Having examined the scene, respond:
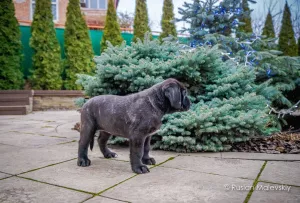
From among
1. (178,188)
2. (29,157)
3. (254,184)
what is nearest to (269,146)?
(254,184)

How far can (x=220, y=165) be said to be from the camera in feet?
10.3

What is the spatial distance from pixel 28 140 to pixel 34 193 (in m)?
2.92

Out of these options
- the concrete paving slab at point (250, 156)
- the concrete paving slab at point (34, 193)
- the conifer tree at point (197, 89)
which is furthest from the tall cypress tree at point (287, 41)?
the concrete paving slab at point (34, 193)

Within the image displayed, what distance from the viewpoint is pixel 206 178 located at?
2639 mm

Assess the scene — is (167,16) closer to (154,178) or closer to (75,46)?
(75,46)

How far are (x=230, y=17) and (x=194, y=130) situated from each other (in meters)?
4.94

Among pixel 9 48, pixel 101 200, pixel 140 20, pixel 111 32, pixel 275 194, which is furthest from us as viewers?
pixel 140 20

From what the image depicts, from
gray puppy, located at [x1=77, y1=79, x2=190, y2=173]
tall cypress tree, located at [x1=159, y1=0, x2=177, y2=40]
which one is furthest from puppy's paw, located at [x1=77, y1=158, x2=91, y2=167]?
tall cypress tree, located at [x1=159, y1=0, x2=177, y2=40]

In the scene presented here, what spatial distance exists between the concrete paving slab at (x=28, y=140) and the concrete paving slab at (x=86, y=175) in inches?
61.2

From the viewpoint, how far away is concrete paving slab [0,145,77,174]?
3016 mm

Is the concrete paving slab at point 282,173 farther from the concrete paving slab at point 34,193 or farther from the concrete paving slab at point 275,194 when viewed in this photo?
the concrete paving slab at point 34,193

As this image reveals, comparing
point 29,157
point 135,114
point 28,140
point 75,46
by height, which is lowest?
point 28,140

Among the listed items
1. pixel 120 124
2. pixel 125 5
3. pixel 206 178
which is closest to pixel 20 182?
pixel 120 124

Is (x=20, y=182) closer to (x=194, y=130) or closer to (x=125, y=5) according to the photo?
(x=194, y=130)
